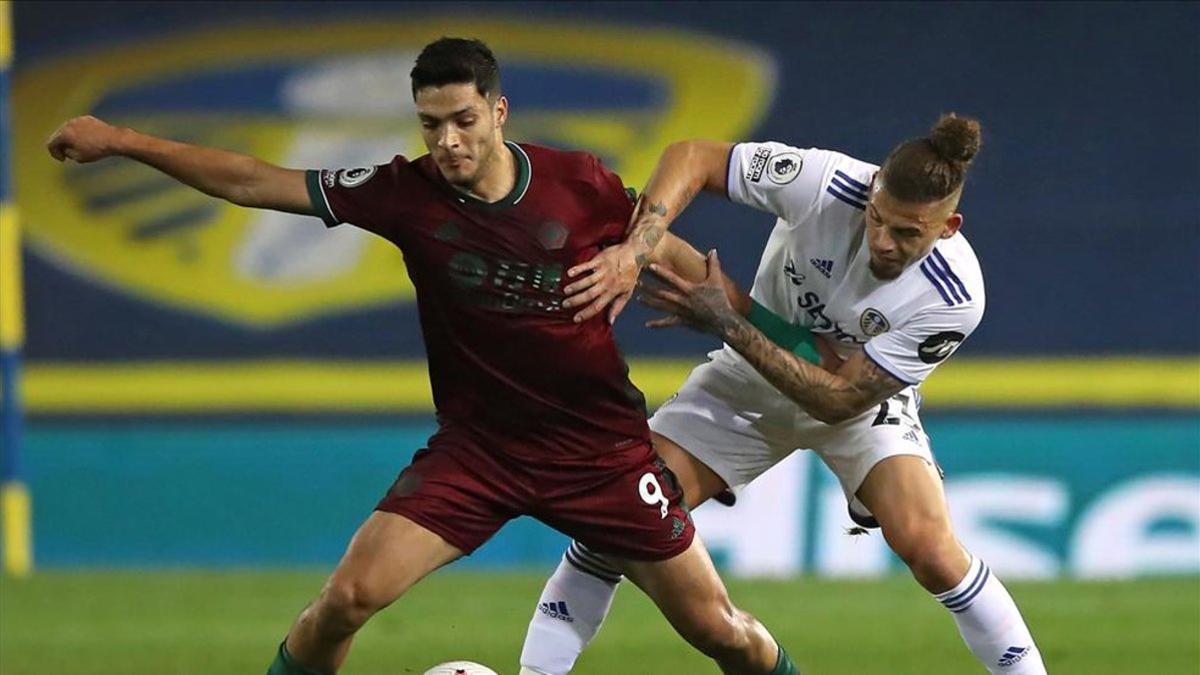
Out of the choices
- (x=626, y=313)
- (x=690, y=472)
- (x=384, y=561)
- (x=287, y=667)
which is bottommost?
(x=287, y=667)

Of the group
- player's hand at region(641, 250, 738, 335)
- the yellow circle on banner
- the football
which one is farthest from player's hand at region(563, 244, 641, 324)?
the yellow circle on banner

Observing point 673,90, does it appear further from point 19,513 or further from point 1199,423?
point 19,513

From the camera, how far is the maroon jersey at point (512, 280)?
4.74 metres

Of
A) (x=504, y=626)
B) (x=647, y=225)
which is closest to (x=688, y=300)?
(x=647, y=225)

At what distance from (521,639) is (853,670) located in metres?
1.33

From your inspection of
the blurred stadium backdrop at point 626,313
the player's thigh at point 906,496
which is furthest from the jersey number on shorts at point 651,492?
the blurred stadium backdrop at point 626,313

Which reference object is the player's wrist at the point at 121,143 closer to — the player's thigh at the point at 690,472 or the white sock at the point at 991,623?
the player's thigh at the point at 690,472

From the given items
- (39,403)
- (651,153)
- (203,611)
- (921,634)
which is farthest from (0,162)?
(921,634)

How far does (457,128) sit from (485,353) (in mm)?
587

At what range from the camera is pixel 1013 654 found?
17.6 ft

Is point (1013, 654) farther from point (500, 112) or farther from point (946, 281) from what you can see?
point (500, 112)

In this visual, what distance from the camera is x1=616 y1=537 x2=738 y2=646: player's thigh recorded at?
16.1 feet

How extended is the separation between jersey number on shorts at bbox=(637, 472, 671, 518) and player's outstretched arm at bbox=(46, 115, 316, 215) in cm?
112

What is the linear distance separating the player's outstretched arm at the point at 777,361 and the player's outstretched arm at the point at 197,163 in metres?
0.99
